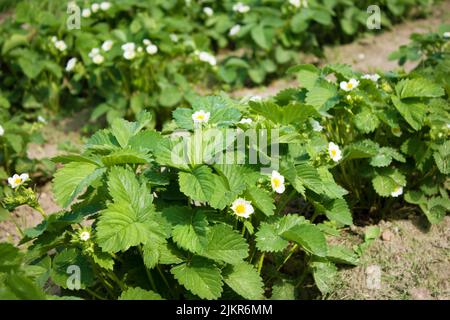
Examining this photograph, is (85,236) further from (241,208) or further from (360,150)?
(360,150)

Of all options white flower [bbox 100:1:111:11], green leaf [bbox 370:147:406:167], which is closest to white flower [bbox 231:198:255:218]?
green leaf [bbox 370:147:406:167]

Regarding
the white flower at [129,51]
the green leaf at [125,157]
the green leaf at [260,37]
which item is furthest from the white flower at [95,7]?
the green leaf at [125,157]

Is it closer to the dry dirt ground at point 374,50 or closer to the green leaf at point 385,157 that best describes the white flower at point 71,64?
the dry dirt ground at point 374,50

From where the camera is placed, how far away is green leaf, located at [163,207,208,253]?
6.57ft

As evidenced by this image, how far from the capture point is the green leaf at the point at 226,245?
2.04 meters

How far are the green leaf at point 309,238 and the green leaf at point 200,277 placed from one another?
340 millimetres

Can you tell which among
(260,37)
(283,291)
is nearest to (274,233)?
(283,291)

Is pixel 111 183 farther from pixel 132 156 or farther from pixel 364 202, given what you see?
pixel 364 202

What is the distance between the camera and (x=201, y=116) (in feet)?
7.59

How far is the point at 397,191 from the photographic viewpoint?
8.64 ft

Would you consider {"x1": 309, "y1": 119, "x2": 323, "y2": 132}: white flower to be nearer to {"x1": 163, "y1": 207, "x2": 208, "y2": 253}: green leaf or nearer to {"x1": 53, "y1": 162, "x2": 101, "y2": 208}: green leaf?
{"x1": 163, "y1": 207, "x2": 208, "y2": 253}: green leaf

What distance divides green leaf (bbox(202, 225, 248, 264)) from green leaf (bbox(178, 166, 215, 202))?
6.5 inches

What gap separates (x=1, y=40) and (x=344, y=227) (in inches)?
122
